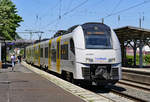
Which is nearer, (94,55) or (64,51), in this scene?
(94,55)

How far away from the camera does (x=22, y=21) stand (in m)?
37.3

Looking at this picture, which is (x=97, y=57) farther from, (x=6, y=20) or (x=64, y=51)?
(x=6, y=20)

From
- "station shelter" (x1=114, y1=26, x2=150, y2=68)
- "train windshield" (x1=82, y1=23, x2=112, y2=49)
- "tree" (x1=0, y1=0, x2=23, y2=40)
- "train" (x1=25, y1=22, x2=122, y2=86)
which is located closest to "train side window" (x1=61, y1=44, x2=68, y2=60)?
"train" (x1=25, y1=22, x2=122, y2=86)

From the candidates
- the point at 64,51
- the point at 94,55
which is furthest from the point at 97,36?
the point at 64,51

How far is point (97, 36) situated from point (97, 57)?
120 centimetres

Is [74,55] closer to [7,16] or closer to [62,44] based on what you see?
[62,44]

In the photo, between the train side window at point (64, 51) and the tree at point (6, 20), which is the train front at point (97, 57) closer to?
the train side window at point (64, 51)

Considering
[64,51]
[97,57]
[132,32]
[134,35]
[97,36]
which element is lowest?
[97,57]

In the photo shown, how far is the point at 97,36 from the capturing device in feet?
42.4

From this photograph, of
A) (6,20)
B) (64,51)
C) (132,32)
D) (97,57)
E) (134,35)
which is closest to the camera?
(97,57)

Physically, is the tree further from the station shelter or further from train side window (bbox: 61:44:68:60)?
train side window (bbox: 61:44:68:60)

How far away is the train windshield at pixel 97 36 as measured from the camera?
1265cm

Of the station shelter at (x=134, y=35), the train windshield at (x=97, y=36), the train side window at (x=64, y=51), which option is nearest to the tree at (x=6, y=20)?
the station shelter at (x=134, y=35)

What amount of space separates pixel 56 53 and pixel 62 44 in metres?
2.04
